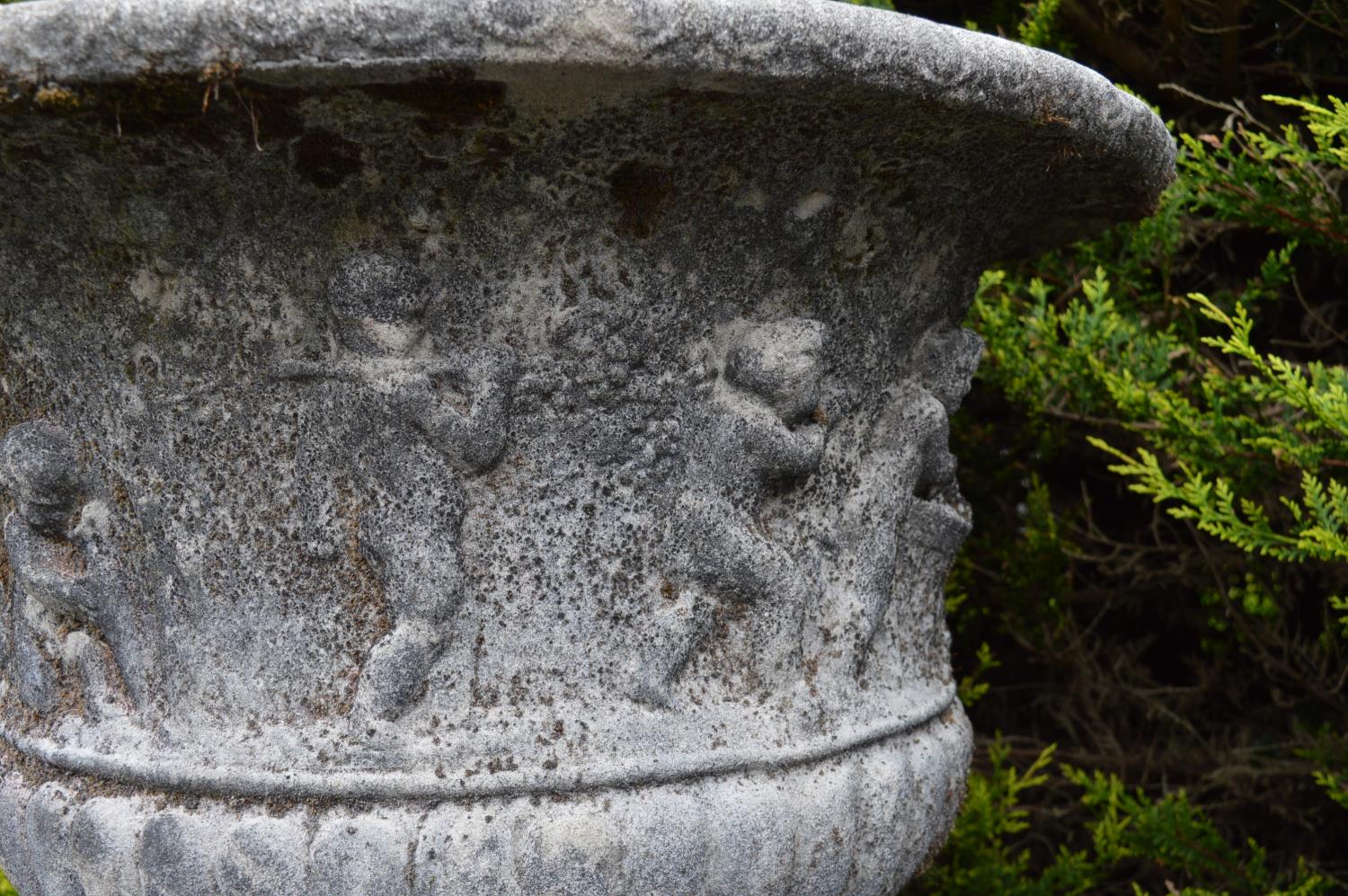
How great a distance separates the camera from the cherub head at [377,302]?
4.34ft

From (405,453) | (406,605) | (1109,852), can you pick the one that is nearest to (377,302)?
(405,453)

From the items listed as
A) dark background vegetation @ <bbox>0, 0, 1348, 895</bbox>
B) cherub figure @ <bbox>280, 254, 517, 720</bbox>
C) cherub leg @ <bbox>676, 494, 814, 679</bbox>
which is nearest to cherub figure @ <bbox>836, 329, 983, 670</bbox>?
cherub leg @ <bbox>676, 494, 814, 679</bbox>

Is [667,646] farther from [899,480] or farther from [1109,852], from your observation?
[1109,852]

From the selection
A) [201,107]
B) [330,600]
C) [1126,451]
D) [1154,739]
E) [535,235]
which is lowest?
[1154,739]

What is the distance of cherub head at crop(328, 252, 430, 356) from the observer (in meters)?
1.32

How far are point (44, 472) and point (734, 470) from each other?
790 millimetres

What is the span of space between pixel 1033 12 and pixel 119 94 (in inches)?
76.0

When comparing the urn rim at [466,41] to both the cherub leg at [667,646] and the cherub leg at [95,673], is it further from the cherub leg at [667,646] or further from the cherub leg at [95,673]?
the cherub leg at [95,673]

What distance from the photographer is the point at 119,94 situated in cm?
116

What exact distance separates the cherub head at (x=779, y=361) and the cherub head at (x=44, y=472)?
2.51ft

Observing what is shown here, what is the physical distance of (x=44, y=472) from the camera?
1488mm

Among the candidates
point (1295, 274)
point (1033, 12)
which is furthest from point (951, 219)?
point (1295, 274)

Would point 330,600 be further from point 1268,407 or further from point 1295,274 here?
point 1295,274

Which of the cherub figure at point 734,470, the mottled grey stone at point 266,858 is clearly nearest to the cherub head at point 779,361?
the cherub figure at point 734,470
